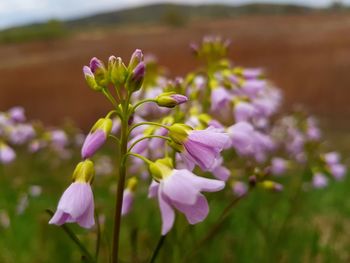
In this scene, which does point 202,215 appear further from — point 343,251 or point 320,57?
point 320,57

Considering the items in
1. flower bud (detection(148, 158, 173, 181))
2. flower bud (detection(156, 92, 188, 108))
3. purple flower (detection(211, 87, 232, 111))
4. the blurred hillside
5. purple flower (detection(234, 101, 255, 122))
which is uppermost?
flower bud (detection(156, 92, 188, 108))

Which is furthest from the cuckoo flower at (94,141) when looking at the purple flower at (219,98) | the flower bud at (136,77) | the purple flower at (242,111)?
the purple flower at (242,111)

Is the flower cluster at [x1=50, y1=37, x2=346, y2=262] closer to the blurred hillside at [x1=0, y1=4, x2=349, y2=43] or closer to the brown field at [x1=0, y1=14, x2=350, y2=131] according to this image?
the brown field at [x1=0, y1=14, x2=350, y2=131]

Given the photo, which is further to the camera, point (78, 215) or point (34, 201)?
point (34, 201)

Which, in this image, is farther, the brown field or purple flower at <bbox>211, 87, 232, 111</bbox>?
the brown field

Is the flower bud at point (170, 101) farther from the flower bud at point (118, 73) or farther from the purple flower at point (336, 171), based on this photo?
the purple flower at point (336, 171)

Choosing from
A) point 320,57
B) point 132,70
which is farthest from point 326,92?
point 132,70

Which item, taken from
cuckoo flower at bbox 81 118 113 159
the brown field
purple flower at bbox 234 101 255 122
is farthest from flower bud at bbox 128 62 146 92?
the brown field

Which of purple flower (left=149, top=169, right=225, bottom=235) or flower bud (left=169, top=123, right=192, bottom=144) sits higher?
flower bud (left=169, top=123, right=192, bottom=144)
